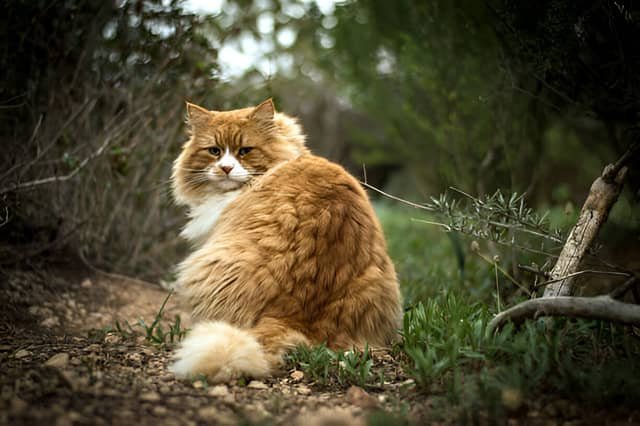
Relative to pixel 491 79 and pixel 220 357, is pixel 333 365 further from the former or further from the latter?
pixel 491 79

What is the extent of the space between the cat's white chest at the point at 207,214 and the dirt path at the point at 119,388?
27.4 inches

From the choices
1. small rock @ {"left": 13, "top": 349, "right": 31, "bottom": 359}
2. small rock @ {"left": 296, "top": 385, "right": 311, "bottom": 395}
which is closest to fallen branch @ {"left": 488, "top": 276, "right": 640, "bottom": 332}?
small rock @ {"left": 296, "top": 385, "right": 311, "bottom": 395}

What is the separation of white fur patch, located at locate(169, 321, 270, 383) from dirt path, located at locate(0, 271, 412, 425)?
5cm

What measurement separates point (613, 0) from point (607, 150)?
137 inches

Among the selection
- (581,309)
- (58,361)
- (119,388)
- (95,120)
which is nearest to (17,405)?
(119,388)

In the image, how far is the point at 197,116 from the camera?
3.17m

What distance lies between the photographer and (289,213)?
2602mm

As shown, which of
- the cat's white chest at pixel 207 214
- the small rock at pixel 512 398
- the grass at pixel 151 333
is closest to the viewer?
the small rock at pixel 512 398

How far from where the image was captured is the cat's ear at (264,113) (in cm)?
311

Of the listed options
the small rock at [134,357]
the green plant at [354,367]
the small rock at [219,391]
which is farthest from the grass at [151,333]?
the green plant at [354,367]

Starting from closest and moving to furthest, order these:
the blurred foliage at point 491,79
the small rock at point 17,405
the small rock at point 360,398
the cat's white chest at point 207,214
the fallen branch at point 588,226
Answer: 1. the small rock at point 17,405
2. the small rock at point 360,398
3. the fallen branch at point 588,226
4. the blurred foliage at point 491,79
5. the cat's white chest at point 207,214

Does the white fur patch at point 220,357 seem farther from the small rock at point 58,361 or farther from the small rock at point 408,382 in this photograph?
the small rock at point 408,382

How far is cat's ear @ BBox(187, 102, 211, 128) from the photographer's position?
3154mm

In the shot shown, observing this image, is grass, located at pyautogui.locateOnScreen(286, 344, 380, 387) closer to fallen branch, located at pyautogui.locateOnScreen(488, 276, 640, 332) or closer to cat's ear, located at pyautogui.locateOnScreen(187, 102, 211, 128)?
fallen branch, located at pyautogui.locateOnScreen(488, 276, 640, 332)
